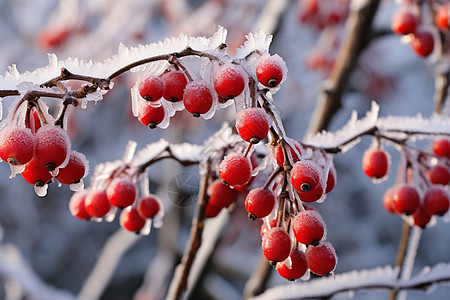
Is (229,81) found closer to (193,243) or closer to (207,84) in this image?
(207,84)

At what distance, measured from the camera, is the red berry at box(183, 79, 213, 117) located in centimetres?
81

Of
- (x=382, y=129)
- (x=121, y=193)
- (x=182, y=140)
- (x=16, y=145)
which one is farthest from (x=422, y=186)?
(x=182, y=140)

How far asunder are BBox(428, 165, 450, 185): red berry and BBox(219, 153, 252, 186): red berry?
64 cm

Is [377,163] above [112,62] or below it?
above

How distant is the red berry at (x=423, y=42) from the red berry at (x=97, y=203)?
1.40 metres

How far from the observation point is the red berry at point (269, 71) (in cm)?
81

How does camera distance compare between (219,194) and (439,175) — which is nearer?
(219,194)

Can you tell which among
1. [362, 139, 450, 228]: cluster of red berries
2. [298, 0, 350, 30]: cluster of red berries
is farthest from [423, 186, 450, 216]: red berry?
A: [298, 0, 350, 30]: cluster of red berries

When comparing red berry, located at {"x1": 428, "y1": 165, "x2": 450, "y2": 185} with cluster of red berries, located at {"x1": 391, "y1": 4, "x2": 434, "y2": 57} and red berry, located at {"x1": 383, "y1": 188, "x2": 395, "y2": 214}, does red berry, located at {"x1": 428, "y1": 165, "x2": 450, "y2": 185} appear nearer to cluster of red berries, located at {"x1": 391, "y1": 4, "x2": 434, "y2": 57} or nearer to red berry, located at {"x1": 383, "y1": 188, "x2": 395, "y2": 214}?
red berry, located at {"x1": 383, "y1": 188, "x2": 395, "y2": 214}

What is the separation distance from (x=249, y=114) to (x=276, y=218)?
233 millimetres

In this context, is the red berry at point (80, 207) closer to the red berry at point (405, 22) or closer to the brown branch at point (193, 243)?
the brown branch at point (193, 243)

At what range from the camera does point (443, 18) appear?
180 centimetres

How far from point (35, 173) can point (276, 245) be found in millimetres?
448

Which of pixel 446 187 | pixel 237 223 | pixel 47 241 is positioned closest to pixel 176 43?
pixel 446 187
